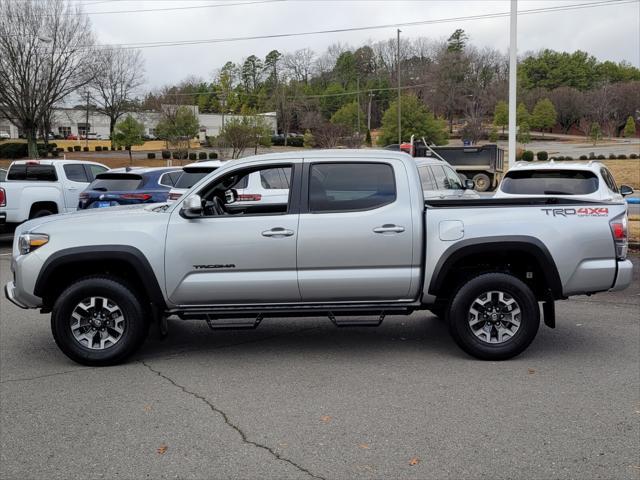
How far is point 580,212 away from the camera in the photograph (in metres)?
5.77

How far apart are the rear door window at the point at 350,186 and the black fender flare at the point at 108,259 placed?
1.58 meters

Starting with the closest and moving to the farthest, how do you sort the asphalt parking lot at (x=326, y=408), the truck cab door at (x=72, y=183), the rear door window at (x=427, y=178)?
the asphalt parking lot at (x=326, y=408) < the rear door window at (x=427, y=178) < the truck cab door at (x=72, y=183)

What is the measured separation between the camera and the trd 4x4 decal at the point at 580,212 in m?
5.77

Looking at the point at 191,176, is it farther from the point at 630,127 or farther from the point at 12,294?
the point at 630,127

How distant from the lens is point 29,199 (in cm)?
1467

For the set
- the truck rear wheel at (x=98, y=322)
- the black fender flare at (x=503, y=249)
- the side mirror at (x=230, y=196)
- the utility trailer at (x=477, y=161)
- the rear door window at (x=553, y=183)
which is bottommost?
the truck rear wheel at (x=98, y=322)

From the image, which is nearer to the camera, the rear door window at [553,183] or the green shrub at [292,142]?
the rear door window at [553,183]

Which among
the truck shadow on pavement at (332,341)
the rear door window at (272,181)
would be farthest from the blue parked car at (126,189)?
the truck shadow on pavement at (332,341)

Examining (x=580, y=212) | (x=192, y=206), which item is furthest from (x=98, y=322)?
(x=580, y=212)

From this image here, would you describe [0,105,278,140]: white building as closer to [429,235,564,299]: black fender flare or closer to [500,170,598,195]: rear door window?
[500,170,598,195]: rear door window

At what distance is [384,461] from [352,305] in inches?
82.1

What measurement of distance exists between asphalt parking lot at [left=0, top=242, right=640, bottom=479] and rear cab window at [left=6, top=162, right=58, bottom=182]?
29.2 ft

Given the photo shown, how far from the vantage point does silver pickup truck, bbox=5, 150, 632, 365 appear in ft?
18.9

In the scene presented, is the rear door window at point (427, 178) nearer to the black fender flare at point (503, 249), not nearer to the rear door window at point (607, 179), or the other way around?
the rear door window at point (607, 179)
